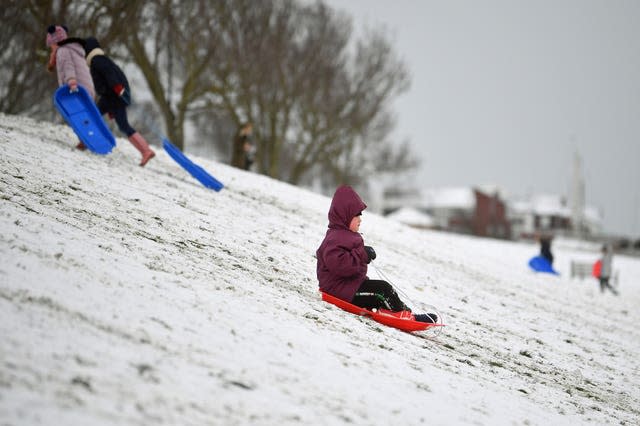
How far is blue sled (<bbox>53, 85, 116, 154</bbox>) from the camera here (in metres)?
8.59

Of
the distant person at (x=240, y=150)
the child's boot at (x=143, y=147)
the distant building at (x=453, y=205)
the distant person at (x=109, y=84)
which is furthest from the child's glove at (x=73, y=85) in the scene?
the distant building at (x=453, y=205)

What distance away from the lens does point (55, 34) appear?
340 inches

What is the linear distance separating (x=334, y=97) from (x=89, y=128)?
16.3 m

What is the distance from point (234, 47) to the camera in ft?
62.3

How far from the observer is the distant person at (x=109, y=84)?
8.84m

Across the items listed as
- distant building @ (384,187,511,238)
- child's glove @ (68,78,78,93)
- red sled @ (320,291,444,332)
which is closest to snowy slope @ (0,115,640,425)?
red sled @ (320,291,444,332)

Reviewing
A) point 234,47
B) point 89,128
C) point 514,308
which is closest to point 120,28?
point 89,128

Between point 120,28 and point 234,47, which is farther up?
point 234,47

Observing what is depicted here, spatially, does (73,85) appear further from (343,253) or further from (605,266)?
(605,266)

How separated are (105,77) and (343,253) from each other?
6.08 m

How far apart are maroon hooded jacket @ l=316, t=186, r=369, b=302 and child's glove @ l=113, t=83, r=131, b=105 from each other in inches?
214

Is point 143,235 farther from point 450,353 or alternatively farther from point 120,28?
point 120,28

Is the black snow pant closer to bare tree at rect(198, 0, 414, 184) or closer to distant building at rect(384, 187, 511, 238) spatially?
bare tree at rect(198, 0, 414, 184)

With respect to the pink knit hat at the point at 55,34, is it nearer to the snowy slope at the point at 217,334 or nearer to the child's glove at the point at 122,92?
the child's glove at the point at 122,92
